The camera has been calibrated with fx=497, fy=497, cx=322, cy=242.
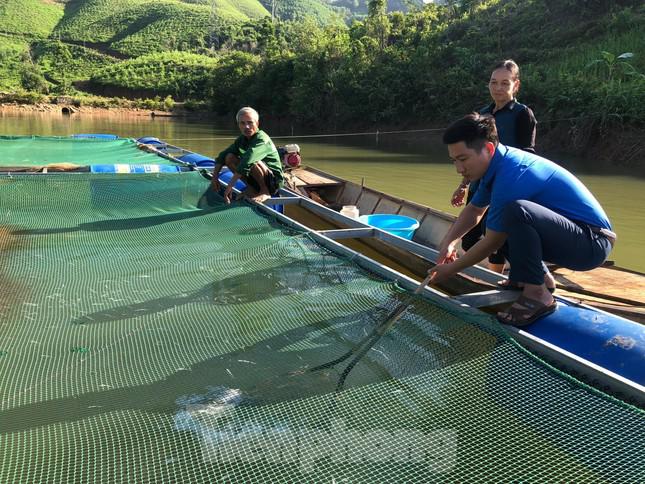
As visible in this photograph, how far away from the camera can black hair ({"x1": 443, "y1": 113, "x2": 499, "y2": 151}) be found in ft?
7.52

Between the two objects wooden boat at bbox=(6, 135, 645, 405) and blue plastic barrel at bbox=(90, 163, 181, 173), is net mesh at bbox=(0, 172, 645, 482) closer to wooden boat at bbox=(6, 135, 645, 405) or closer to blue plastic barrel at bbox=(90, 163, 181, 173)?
wooden boat at bbox=(6, 135, 645, 405)

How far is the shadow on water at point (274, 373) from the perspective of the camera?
1.89 metres

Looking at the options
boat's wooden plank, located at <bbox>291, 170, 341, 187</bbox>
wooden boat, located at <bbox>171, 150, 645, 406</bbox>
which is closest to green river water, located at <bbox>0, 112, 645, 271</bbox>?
boat's wooden plank, located at <bbox>291, 170, 341, 187</bbox>

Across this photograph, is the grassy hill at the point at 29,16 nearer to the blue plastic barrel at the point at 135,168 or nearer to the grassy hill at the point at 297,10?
the grassy hill at the point at 297,10

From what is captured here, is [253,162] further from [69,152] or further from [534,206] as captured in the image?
[69,152]

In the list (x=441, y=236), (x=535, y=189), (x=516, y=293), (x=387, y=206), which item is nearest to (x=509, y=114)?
(x=535, y=189)

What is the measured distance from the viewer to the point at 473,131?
2.30m

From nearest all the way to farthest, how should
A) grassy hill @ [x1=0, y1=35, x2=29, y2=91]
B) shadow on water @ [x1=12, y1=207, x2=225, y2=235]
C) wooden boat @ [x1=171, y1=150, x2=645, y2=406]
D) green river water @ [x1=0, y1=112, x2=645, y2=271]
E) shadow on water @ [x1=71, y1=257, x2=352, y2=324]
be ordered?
wooden boat @ [x1=171, y1=150, x2=645, y2=406], shadow on water @ [x1=71, y1=257, x2=352, y2=324], shadow on water @ [x1=12, y1=207, x2=225, y2=235], green river water @ [x1=0, y1=112, x2=645, y2=271], grassy hill @ [x1=0, y1=35, x2=29, y2=91]

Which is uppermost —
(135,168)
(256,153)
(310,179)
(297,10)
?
(297,10)

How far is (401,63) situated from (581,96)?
12158 millimetres

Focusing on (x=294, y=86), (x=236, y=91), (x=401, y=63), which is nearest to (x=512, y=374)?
(x=401, y=63)

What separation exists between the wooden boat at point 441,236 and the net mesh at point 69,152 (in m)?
2.38

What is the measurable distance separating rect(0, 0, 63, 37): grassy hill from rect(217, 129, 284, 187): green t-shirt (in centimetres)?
9649

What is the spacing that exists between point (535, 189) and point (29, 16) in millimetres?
110383
